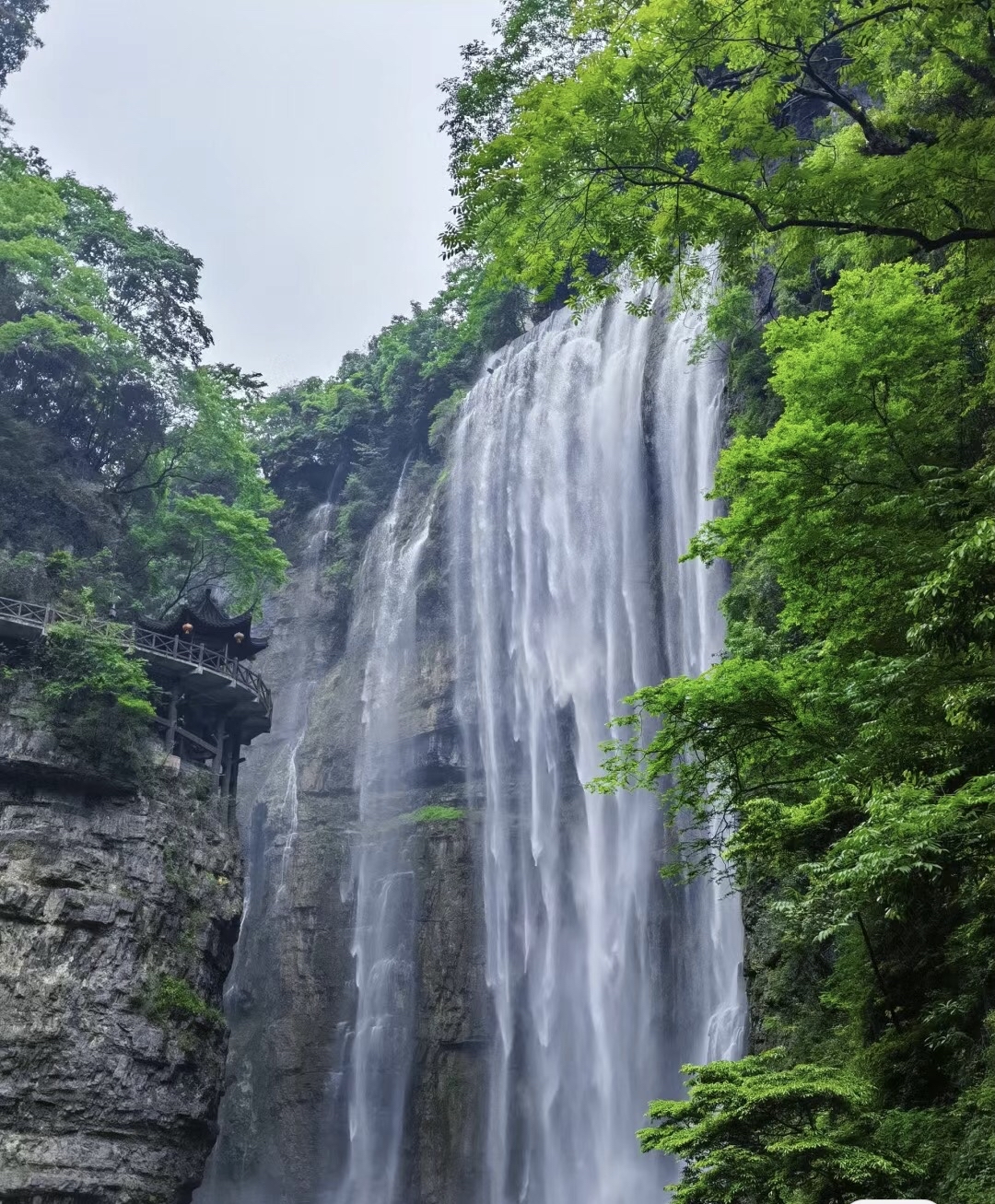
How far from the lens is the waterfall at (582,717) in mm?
27359

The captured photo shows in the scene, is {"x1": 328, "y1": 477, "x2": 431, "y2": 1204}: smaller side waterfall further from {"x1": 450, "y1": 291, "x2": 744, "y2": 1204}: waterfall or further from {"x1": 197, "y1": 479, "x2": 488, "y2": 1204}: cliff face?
{"x1": 450, "y1": 291, "x2": 744, "y2": 1204}: waterfall

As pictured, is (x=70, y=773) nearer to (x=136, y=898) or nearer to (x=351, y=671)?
(x=136, y=898)

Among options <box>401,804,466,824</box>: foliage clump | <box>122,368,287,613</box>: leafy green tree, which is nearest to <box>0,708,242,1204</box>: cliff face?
<box>122,368,287,613</box>: leafy green tree

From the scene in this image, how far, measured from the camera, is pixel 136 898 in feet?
76.5

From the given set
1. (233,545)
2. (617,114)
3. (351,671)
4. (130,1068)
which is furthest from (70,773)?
(617,114)

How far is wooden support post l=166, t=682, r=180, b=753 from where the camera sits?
26812 mm

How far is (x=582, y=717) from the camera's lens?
3219 centimetres

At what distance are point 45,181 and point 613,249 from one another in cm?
2945

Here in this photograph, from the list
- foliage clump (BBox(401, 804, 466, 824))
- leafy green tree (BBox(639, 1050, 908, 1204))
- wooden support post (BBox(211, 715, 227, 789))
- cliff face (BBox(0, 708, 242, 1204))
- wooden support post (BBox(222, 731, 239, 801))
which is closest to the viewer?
leafy green tree (BBox(639, 1050, 908, 1204))

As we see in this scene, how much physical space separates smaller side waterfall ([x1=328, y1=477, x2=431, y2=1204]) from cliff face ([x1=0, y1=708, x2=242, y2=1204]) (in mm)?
8746

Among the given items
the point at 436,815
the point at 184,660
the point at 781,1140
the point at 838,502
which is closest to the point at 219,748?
the point at 184,660

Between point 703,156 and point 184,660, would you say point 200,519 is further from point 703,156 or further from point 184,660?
point 703,156

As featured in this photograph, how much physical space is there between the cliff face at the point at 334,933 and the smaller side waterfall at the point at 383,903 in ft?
0.91

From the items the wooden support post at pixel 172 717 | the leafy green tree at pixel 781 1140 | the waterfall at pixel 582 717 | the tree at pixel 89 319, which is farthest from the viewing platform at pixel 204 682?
the leafy green tree at pixel 781 1140
